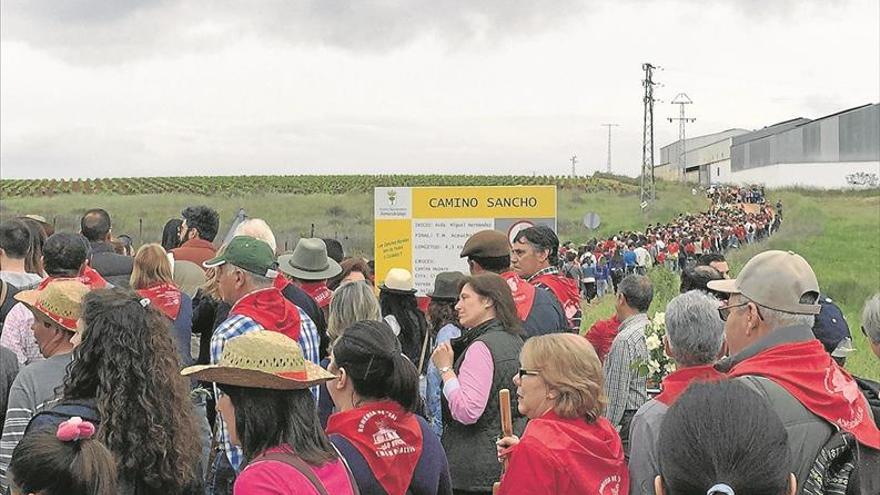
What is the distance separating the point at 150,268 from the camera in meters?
5.66

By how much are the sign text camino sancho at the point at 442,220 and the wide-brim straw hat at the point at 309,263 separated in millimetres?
4952

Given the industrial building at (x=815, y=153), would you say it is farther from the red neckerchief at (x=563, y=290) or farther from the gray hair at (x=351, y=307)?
the gray hair at (x=351, y=307)

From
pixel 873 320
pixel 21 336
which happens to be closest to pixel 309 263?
pixel 21 336

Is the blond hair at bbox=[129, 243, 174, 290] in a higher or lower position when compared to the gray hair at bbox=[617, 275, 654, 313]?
higher

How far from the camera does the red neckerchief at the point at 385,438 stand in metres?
3.52

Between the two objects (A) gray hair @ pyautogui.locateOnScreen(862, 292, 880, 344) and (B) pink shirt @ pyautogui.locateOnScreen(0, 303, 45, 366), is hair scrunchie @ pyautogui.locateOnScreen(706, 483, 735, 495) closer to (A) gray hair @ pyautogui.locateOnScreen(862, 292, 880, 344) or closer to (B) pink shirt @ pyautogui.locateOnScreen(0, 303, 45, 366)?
(A) gray hair @ pyautogui.locateOnScreen(862, 292, 880, 344)

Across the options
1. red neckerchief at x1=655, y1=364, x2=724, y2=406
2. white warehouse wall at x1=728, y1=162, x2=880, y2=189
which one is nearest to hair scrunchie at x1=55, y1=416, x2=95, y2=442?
red neckerchief at x1=655, y1=364, x2=724, y2=406

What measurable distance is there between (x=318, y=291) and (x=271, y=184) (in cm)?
8238

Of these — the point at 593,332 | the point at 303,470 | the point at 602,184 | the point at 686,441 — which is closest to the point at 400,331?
the point at 593,332

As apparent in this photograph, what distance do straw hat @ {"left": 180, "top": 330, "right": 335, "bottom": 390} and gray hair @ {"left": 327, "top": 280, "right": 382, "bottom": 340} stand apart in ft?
8.22

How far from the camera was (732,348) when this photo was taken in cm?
368

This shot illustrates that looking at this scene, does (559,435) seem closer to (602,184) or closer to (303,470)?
(303,470)

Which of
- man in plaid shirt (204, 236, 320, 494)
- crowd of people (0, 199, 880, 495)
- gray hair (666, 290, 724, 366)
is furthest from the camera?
man in plaid shirt (204, 236, 320, 494)

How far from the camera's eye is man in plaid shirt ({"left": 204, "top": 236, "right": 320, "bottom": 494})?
187 inches
